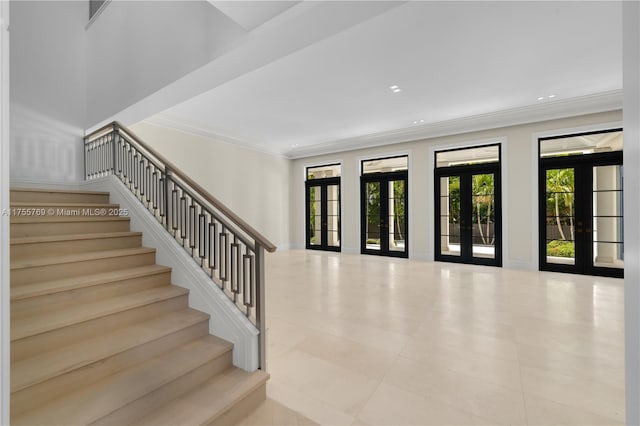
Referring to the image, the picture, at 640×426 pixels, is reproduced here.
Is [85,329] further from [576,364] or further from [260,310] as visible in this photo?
[576,364]

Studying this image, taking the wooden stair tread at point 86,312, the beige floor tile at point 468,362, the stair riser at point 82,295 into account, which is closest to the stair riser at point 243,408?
the wooden stair tread at point 86,312

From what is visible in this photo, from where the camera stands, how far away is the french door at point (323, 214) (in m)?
9.08

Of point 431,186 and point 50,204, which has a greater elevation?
point 431,186

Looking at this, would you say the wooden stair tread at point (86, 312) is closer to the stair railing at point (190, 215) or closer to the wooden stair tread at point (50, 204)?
the stair railing at point (190, 215)

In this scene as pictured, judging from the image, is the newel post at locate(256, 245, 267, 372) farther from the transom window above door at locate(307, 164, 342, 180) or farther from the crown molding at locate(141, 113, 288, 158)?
the transom window above door at locate(307, 164, 342, 180)

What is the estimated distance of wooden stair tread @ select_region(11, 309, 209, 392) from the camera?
1.61 metres

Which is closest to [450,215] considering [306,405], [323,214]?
[323,214]

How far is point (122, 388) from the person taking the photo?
1.75 meters

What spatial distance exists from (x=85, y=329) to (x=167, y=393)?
742 millimetres

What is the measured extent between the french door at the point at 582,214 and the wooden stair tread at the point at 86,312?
6817 millimetres

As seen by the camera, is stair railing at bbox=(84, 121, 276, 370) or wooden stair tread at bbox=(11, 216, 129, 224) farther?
wooden stair tread at bbox=(11, 216, 129, 224)

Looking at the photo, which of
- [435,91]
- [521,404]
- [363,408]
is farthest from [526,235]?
[363,408]

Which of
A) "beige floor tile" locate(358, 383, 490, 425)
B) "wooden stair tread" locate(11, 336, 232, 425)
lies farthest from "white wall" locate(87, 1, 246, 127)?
"beige floor tile" locate(358, 383, 490, 425)

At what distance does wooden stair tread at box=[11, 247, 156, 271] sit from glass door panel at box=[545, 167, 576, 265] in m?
7.06
